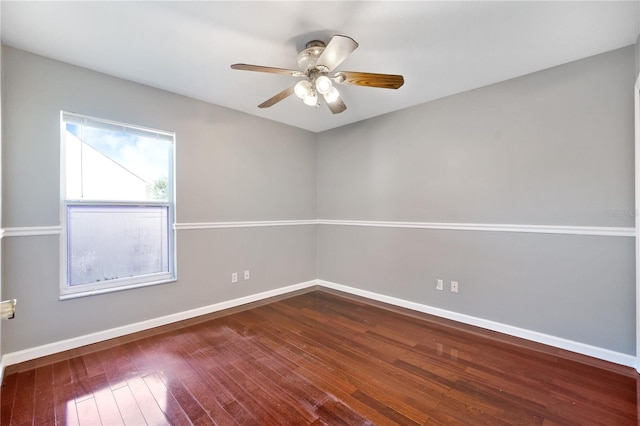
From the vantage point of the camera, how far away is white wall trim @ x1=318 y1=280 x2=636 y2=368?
219 centimetres

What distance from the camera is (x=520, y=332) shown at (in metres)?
2.62

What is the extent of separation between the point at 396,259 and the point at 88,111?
3564 millimetres

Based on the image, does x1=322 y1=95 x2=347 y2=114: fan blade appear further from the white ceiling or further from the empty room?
the white ceiling

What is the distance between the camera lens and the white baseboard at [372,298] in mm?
2178

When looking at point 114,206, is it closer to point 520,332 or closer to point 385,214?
point 385,214

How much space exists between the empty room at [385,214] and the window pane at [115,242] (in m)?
0.02

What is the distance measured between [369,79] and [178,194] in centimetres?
229

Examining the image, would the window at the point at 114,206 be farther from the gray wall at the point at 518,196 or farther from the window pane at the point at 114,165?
the gray wall at the point at 518,196

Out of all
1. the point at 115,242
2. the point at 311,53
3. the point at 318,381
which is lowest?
the point at 318,381

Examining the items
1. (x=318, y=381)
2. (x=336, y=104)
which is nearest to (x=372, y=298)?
(x=318, y=381)

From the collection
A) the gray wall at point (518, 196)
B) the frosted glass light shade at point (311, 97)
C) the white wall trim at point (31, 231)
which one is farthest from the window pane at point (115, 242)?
the gray wall at point (518, 196)

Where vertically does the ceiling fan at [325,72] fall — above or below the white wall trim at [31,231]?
above

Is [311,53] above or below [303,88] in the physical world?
above

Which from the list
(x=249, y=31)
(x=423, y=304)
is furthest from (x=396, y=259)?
(x=249, y=31)
